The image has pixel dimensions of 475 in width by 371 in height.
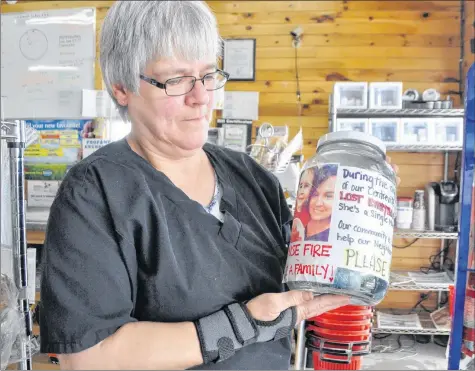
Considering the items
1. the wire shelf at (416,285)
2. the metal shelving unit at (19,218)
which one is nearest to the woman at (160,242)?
the metal shelving unit at (19,218)

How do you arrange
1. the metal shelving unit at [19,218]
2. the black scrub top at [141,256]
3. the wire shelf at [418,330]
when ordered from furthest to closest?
the wire shelf at [418,330], the metal shelving unit at [19,218], the black scrub top at [141,256]

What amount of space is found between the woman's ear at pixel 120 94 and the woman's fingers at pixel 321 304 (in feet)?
1.45

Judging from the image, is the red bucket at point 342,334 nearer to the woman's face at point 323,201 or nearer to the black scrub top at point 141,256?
the black scrub top at point 141,256

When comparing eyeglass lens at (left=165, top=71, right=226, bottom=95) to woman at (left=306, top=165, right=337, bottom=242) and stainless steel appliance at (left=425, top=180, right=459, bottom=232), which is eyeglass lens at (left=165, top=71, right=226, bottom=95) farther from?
stainless steel appliance at (left=425, top=180, right=459, bottom=232)

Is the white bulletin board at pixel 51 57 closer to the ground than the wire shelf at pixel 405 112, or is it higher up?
higher up

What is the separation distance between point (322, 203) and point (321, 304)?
6.3 inches

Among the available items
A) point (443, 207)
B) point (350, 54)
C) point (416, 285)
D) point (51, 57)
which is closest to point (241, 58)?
point (350, 54)

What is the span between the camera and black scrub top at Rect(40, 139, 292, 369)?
0.64m

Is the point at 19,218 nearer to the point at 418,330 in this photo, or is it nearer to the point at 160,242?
the point at 160,242

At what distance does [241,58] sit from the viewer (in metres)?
3.32

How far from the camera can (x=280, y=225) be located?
0.90 metres

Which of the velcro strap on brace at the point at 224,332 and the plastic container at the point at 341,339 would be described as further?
the plastic container at the point at 341,339

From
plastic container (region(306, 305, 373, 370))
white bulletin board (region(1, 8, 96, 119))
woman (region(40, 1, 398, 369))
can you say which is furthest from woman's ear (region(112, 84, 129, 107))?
white bulletin board (region(1, 8, 96, 119))

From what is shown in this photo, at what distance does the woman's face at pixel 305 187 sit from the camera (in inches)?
28.5
